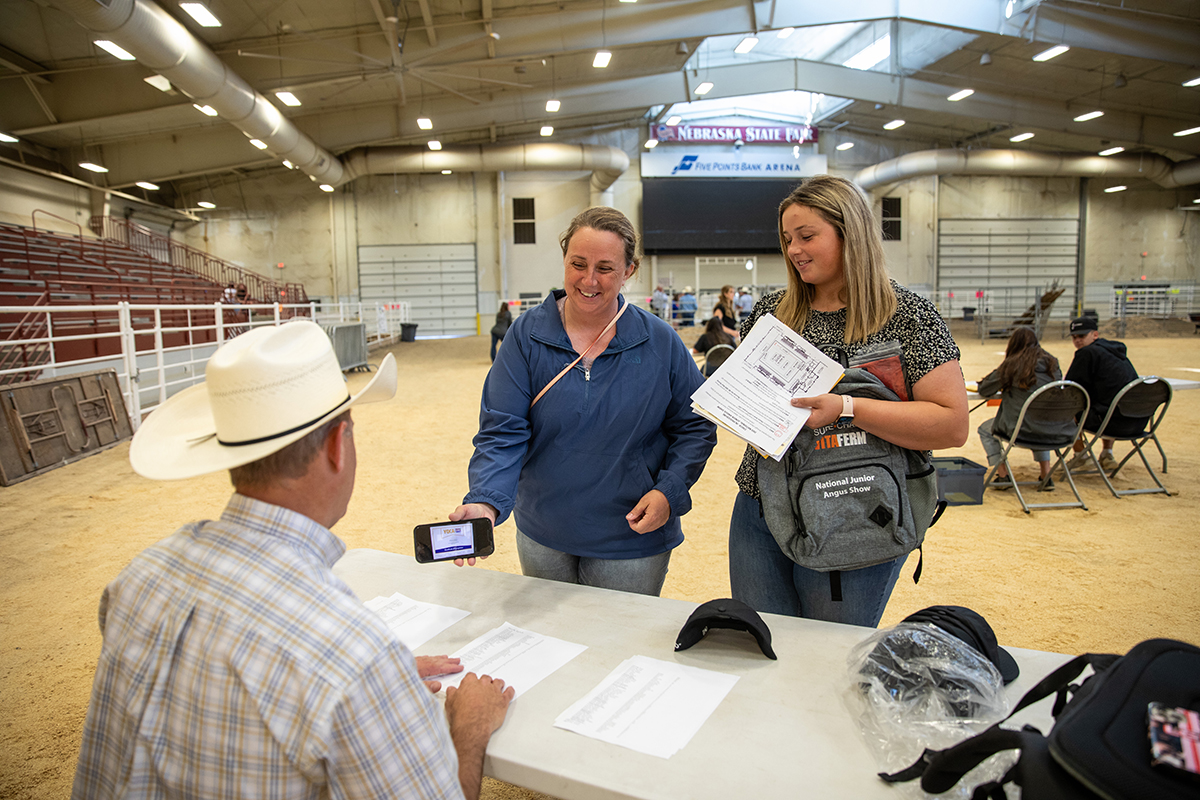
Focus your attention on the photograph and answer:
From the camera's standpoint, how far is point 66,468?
5418 millimetres

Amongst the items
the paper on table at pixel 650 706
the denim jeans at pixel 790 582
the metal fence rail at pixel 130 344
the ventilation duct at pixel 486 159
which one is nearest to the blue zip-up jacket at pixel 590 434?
the denim jeans at pixel 790 582

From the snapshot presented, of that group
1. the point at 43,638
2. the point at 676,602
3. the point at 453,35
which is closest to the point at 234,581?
the point at 676,602

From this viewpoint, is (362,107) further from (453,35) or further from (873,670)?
(873,670)

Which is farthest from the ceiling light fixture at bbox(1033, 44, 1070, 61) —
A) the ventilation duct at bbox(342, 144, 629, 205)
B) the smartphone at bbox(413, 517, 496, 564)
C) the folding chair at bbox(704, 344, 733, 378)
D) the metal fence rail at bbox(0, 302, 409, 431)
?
the smartphone at bbox(413, 517, 496, 564)

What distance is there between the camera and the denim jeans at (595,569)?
1.82 meters

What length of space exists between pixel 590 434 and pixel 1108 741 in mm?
1233

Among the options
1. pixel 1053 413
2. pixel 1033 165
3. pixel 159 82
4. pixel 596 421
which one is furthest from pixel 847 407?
pixel 1033 165

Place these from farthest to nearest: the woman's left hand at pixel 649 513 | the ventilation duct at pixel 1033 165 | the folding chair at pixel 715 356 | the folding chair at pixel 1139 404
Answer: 1. the ventilation duct at pixel 1033 165
2. the folding chair at pixel 715 356
3. the folding chair at pixel 1139 404
4. the woman's left hand at pixel 649 513

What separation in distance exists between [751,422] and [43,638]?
3.07 metres

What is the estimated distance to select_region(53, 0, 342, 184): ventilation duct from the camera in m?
8.03

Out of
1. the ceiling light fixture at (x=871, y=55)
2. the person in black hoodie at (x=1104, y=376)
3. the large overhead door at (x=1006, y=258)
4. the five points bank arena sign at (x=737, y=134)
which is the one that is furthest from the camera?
the large overhead door at (x=1006, y=258)

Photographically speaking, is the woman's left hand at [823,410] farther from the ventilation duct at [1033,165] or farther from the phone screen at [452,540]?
the ventilation duct at [1033,165]

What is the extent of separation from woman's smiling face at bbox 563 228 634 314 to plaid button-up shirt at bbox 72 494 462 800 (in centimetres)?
102

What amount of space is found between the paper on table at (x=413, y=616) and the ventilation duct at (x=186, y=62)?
9.36m
